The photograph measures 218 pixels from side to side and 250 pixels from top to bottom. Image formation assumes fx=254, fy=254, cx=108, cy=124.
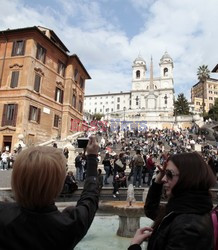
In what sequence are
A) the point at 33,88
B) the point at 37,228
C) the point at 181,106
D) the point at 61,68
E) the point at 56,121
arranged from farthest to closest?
the point at 181,106 < the point at 61,68 < the point at 56,121 < the point at 33,88 < the point at 37,228

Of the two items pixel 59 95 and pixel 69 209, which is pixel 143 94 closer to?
pixel 59 95

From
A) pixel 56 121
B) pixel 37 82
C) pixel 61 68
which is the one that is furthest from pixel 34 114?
pixel 61 68

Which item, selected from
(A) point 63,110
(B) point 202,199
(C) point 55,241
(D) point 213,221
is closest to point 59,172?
(C) point 55,241

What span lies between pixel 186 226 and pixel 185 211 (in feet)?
0.35

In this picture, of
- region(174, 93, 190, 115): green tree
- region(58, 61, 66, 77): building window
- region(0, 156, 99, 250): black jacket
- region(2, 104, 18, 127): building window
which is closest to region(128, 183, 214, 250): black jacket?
region(0, 156, 99, 250): black jacket

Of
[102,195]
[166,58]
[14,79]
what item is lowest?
[102,195]

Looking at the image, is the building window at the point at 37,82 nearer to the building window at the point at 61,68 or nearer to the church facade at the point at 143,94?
the building window at the point at 61,68

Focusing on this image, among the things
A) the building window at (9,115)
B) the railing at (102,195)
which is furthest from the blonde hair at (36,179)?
the building window at (9,115)

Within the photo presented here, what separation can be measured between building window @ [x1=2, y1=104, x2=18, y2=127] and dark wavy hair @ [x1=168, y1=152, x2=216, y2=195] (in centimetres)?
2597

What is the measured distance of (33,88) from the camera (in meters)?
27.5

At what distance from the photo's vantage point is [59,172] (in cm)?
158

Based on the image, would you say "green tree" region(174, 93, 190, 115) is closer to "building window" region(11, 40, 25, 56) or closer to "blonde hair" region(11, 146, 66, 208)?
"building window" region(11, 40, 25, 56)

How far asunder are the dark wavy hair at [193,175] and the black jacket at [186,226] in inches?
1.8

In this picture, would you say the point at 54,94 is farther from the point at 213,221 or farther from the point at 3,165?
the point at 213,221
